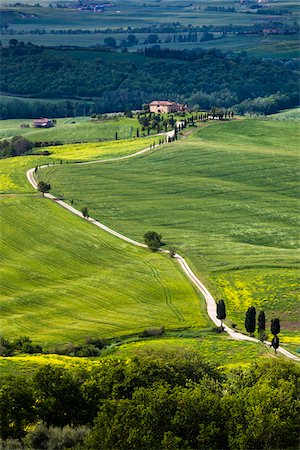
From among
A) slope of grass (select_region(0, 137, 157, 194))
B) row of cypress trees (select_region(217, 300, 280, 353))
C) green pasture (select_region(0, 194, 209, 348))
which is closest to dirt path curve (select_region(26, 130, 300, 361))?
→ row of cypress trees (select_region(217, 300, 280, 353))

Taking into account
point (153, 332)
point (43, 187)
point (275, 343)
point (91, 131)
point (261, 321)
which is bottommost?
point (91, 131)

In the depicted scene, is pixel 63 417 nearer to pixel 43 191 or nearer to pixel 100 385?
pixel 100 385

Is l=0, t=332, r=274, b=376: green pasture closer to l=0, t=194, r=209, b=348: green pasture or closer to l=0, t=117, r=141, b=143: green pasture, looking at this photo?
l=0, t=194, r=209, b=348: green pasture

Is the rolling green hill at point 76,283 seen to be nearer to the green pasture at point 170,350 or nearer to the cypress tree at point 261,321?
the green pasture at point 170,350

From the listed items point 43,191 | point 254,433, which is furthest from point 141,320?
point 43,191

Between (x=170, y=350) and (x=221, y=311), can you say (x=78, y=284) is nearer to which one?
(x=221, y=311)

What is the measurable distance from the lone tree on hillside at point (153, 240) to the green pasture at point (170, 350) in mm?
27123

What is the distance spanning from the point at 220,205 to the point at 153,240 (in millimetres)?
24263

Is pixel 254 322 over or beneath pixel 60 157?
over

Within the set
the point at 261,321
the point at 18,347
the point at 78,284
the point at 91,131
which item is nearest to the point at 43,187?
the point at 78,284

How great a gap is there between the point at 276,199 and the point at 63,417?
279 ft

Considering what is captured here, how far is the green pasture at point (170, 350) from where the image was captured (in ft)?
229

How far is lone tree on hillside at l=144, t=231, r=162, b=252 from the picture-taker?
110m

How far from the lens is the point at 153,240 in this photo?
4355 inches
